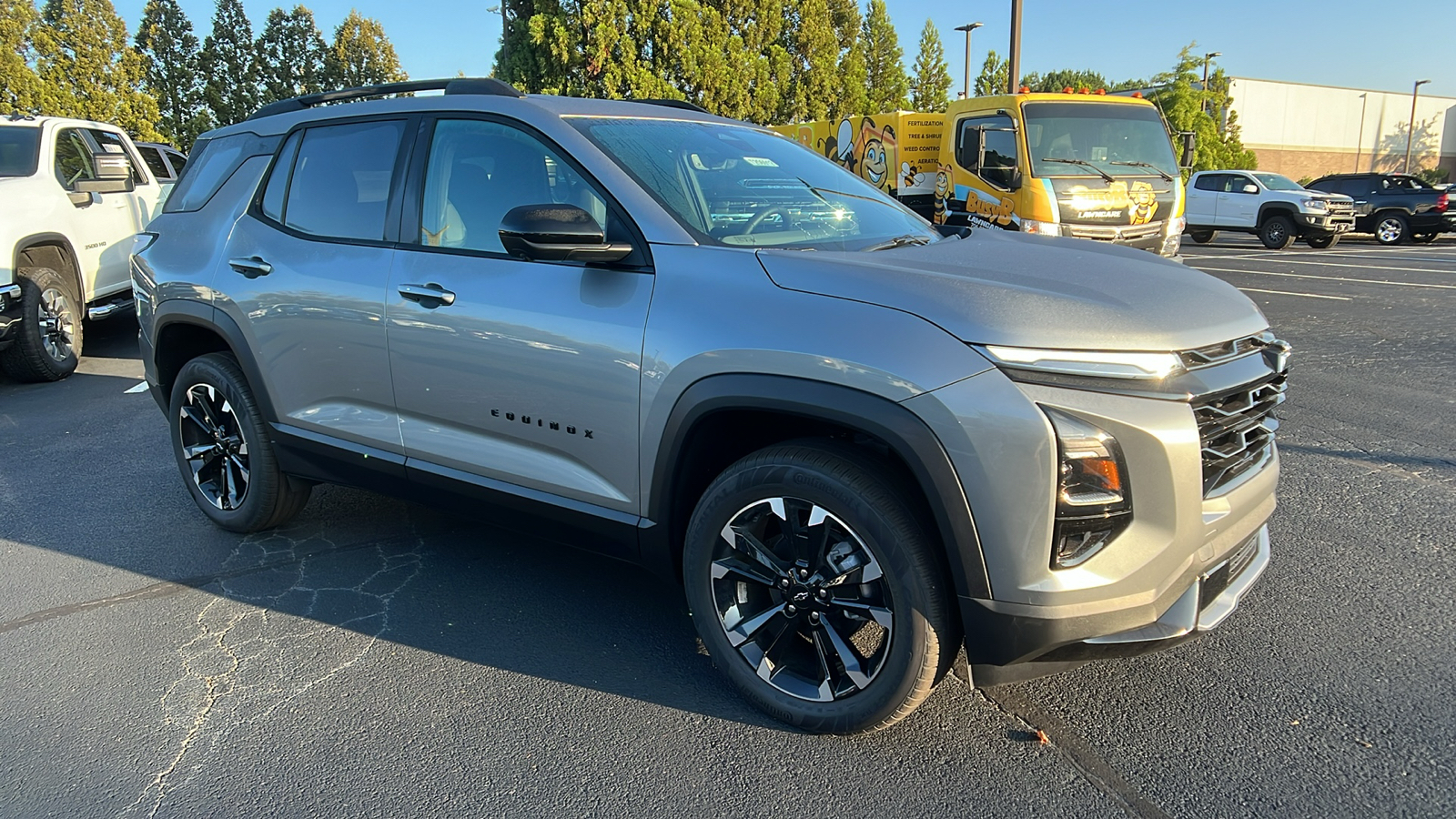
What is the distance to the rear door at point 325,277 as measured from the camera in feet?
11.2

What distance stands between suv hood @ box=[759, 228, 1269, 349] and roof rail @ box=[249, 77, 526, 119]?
1.38m

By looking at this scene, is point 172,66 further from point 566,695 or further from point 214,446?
point 566,695

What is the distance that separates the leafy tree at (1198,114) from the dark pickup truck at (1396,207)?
12.2ft

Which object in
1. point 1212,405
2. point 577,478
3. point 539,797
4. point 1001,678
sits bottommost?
point 539,797

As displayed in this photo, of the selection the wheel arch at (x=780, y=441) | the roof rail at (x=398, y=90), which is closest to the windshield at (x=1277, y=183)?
the roof rail at (x=398, y=90)

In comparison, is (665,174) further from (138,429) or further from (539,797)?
(138,429)

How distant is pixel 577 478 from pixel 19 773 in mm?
1690

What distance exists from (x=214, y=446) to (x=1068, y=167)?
28.3 feet

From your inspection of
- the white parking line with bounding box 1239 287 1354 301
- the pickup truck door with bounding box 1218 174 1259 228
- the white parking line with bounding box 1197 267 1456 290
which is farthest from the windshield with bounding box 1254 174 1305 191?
the white parking line with bounding box 1239 287 1354 301

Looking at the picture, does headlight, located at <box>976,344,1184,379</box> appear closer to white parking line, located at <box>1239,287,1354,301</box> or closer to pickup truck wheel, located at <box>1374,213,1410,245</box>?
white parking line, located at <box>1239,287,1354,301</box>

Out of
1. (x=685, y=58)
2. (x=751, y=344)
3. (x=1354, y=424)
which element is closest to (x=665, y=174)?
(x=751, y=344)

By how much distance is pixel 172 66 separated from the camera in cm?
2900

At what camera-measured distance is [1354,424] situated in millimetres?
5520

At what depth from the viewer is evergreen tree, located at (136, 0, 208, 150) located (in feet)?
93.6
